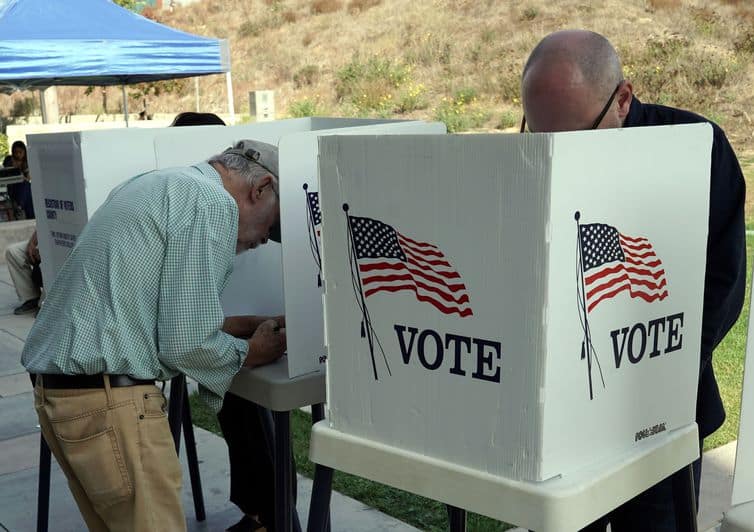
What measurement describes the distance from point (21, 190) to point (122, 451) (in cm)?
810

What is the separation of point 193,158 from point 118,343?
90cm

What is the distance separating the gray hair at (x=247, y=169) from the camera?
2.10 metres

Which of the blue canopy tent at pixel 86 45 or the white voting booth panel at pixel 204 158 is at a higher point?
the blue canopy tent at pixel 86 45

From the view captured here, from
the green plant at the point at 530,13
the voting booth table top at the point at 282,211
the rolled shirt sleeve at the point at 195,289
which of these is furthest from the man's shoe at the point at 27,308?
the green plant at the point at 530,13

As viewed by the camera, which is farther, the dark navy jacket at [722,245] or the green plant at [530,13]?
the green plant at [530,13]

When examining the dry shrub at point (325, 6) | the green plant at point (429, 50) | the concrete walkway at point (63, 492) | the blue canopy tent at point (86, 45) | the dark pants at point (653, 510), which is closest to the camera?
the dark pants at point (653, 510)

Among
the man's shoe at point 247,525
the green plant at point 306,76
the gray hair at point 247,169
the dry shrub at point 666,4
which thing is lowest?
the man's shoe at point 247,525

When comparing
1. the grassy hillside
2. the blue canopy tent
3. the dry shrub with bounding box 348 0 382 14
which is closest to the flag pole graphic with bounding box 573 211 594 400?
the blue canopy tent

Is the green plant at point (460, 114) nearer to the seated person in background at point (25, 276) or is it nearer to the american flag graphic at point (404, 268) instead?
the seated person in background at point (25, 276)

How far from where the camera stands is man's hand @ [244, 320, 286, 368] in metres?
2.11

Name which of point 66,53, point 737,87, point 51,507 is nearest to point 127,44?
point 66,53

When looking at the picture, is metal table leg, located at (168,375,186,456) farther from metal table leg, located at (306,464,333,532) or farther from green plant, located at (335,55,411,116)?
green plant, located at (335,55,411,116)

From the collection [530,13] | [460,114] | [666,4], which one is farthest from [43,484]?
[530,13]

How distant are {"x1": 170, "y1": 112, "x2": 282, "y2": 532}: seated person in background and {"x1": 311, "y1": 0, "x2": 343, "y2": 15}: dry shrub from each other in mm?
29949
